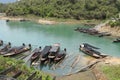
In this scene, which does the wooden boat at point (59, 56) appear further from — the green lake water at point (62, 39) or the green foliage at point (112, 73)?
the green foliage at point (112, 73)

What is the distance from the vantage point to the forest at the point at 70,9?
65.7 m

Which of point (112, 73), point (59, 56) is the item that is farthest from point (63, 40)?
point (112, 73)

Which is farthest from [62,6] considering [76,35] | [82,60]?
[82,60]

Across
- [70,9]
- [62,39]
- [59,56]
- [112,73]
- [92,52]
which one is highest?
Answer: [112,73]

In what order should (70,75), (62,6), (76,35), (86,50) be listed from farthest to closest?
(62,6), (76,35), (86,50), (70,75)

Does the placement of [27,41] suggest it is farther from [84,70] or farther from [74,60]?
[84,70]

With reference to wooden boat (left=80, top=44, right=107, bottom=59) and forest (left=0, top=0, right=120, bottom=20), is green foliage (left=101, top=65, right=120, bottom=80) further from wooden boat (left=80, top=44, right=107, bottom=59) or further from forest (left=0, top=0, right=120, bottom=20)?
forest (left=0, top=0, right=120, bottom=20)

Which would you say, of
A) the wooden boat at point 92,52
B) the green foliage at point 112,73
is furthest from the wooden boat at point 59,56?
the green foliage at point 112,73

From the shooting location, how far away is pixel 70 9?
6981cm

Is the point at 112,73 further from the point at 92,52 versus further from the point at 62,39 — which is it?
the point at 62,39

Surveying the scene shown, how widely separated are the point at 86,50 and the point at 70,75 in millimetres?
9741

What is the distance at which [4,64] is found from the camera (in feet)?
70.7

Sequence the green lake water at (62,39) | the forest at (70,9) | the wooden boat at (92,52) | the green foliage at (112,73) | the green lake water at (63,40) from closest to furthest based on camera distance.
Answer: the green foliage at (112,73) → the wooden boat at (92,52) → the green lake water at (63,40) → the green lake water at (62,39) → the forest at (70,9)

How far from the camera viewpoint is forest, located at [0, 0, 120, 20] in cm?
6569
